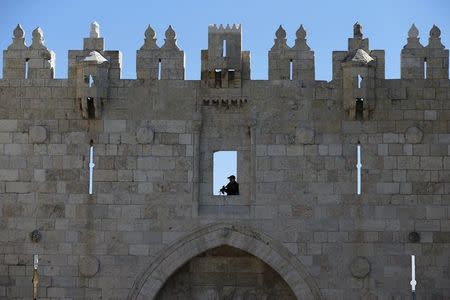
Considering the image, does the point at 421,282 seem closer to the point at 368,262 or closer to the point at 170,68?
the point at 368,262

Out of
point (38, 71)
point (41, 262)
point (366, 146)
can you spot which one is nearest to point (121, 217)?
point (41, 262)

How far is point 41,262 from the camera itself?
2953cm

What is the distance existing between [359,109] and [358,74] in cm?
83

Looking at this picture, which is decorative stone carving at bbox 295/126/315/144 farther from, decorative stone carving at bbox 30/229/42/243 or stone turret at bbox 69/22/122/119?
decorative stone carving at bbox 30/229/42/243

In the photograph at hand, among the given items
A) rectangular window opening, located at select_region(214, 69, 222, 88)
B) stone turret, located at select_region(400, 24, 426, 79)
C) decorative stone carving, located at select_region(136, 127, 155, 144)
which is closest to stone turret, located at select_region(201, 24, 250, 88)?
rectangular window opening, located at select_region(214, 69, 222, 88)

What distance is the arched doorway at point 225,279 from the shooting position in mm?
29672

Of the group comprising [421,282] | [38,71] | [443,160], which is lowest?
[421,282]

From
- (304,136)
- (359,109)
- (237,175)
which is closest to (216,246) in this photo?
(237,175)

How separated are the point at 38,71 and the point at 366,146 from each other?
25.7 feet

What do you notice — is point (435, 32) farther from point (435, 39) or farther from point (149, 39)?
point (149, 39)

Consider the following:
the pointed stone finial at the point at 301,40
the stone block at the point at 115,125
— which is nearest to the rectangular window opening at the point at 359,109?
the pointed stone finial at the point at 301,40

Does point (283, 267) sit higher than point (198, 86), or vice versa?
point (198, 86)

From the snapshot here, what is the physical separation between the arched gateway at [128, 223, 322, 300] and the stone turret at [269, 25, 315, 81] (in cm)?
369

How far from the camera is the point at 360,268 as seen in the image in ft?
95.6
